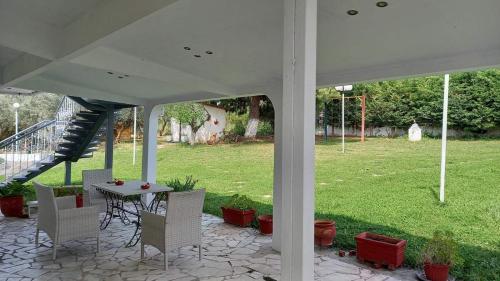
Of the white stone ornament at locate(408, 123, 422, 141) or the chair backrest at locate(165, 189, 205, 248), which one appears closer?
the chair backrest at locate(165, 189, 205, 248)

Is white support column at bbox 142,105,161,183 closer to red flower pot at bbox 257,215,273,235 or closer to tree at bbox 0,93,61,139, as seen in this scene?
red flower pot at bbox 257,215,273,235

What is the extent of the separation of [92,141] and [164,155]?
526cm

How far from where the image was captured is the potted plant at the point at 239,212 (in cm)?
586

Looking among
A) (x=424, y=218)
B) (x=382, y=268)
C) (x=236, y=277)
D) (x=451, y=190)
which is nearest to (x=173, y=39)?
(x=236, y=277)

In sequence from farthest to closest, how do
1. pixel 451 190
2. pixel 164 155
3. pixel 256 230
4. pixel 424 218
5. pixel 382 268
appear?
pixel 164 155, pixel 451 190, pixel 424 218, pixel 256 230, pixel 382 268

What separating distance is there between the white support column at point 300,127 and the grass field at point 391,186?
3.07m

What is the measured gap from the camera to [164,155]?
542 inches

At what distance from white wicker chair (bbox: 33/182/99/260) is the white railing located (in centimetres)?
413

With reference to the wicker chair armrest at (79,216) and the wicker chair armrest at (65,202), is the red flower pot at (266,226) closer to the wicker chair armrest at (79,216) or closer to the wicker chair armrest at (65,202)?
the wicker chair armrest at (79,216)

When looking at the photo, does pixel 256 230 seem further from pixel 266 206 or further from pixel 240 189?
pixel 240 189

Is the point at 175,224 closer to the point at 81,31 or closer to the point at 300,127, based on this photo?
the point at 81,31

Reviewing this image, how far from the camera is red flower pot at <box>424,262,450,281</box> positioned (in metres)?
3.55

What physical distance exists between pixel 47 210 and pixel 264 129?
30.9ft

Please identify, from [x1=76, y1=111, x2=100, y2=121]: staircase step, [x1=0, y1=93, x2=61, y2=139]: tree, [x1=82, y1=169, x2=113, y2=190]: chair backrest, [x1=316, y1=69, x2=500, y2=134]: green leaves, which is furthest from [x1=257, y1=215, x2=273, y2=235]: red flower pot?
[x1=0, y1=93, x2=61, y2=139]: tree
